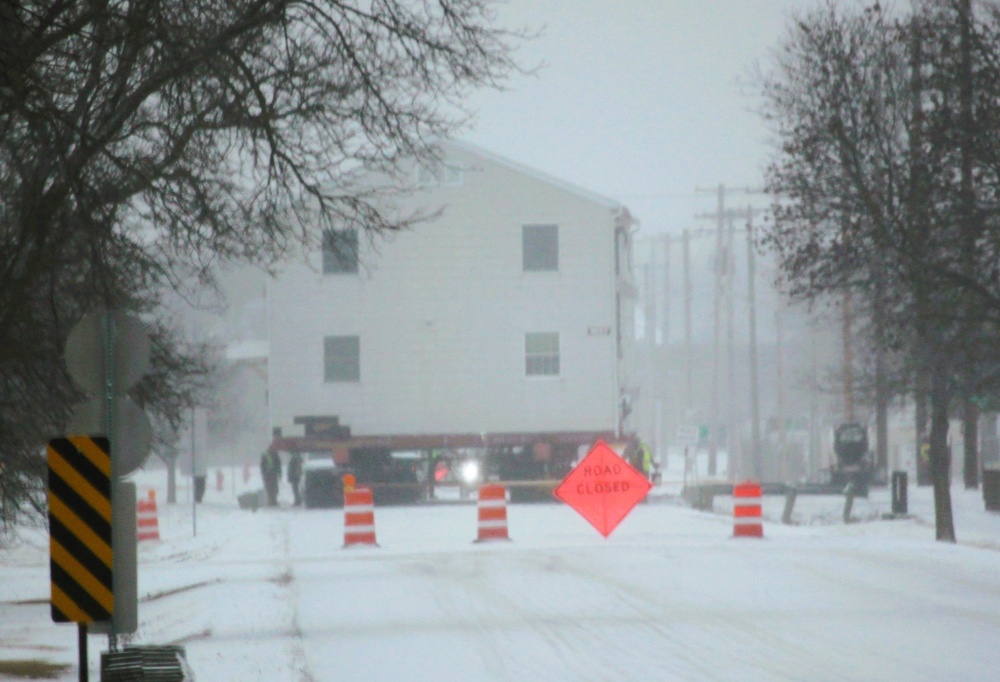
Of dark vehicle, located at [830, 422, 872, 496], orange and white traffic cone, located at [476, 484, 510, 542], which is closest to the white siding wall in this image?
dark vehicle, located at [830, 422, 872, 496]

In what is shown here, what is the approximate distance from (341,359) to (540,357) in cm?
549

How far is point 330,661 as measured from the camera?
11.7 meters

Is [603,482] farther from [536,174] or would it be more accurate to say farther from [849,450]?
[849,450]

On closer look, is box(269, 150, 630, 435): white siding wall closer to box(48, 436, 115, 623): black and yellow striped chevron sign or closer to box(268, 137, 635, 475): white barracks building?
box(268, 137, 635, 475): white barracks building

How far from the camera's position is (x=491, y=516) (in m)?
24.8

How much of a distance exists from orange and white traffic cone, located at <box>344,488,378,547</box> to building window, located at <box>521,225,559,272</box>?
61.7ft

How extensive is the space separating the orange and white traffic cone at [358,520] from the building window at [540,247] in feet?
61.7

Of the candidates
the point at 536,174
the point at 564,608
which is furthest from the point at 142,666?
the point at 536,174

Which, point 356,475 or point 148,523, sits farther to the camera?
point 356,475

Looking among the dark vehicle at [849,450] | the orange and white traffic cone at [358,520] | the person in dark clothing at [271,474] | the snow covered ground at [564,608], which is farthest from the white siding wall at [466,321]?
the orange and white traffic cone at [358,520]

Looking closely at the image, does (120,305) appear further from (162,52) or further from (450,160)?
(450,160)

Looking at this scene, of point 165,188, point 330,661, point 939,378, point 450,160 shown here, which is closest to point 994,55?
point 939,378

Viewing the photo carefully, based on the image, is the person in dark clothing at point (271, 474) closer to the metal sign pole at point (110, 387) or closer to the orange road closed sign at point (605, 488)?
the orange road closed sign at point (605, 488)

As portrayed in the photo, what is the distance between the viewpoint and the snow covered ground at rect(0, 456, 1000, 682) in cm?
1117
